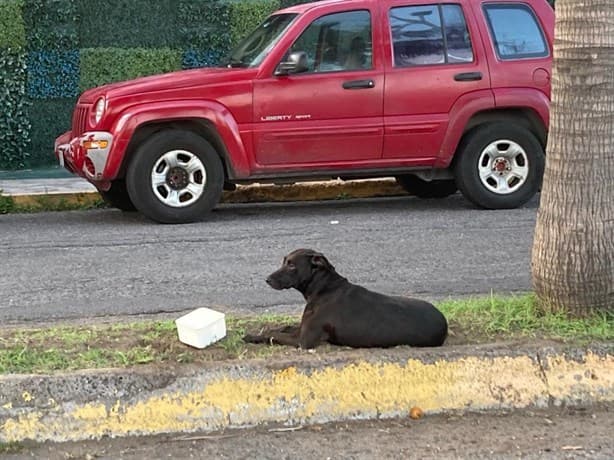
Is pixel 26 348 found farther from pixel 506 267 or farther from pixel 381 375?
pixel 506 267

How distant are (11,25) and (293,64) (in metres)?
5.74

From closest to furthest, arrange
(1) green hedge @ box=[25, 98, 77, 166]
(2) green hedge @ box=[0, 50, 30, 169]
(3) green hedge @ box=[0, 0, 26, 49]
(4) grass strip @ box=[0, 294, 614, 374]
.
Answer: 1. (4) grass strip @ box=[0, 294, 614, 374]
2. (3) green hedge @ box=[0, 0, 26, 49]
3. (2) green hedge @ box=[0, 50, 30, 169]
4. (1) green hedge @ box=[25, 98, 77, 166]

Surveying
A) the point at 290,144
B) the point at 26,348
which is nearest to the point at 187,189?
the point at 290,144

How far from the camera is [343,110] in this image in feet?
29.0

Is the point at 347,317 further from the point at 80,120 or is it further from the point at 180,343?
the point at 80,120

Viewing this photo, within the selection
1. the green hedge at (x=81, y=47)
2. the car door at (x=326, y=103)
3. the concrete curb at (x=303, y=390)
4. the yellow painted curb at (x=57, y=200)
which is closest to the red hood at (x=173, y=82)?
the car door at (x=326, y=103)

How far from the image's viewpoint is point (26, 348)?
14.4ft

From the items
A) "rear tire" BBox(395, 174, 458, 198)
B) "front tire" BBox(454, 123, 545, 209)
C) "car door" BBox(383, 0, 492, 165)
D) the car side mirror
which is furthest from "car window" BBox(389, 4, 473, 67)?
"rear tire" BBox(395, 174, 458, 198)

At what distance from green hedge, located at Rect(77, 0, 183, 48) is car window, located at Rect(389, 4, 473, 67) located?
17.8 feet

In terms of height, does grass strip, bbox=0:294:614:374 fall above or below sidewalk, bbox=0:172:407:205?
above

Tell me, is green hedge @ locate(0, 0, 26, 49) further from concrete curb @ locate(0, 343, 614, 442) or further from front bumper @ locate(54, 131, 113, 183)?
concrete curb @ locate(0, 343, 614, 442)

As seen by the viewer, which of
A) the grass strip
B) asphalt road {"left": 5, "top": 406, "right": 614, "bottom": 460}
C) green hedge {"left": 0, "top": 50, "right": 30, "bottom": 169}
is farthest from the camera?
green hedge {"left": 0, "top": 50, "right": 30, "bottom": 169}

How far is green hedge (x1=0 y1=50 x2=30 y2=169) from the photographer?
1297cm

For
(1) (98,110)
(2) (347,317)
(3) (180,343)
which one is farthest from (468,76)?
(3) (180,343)
